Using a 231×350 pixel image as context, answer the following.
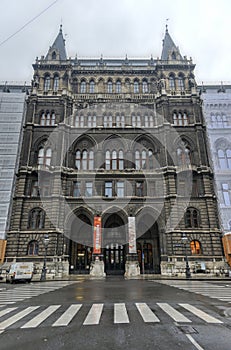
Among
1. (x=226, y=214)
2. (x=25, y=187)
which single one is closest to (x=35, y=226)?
(x=25, y=187)

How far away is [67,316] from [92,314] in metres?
0.79

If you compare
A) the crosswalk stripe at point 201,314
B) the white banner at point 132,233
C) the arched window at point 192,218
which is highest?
the arched window at point 192,218

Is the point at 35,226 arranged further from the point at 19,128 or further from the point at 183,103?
the point at 183,103

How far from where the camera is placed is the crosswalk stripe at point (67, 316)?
6527mm

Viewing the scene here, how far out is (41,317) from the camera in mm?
7301

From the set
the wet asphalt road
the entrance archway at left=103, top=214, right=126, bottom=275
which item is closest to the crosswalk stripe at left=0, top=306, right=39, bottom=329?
the wet asphalt road

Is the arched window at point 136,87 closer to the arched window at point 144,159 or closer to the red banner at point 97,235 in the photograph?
the arched window at point 144,159

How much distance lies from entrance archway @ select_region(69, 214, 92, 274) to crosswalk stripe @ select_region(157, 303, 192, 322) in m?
23.7

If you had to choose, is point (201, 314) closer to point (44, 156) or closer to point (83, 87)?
point (44, 156)

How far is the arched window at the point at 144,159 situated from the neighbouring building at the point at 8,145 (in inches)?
670

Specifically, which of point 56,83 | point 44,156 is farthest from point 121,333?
point 56,83

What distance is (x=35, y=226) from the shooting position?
30.0 metres

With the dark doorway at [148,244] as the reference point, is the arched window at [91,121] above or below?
above

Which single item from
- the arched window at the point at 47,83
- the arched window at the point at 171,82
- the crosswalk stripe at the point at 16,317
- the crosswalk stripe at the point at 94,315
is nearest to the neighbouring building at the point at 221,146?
the arched window at the point at 171,82
